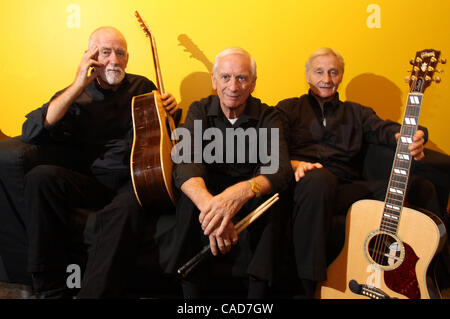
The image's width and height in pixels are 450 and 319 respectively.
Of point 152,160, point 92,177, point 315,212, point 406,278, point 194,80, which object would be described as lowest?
point 406,278

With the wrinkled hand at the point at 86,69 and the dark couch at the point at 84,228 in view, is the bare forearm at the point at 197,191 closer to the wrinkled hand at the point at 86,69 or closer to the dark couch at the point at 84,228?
the dark couch at the point at 84,228

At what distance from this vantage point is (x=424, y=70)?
51.6 inches

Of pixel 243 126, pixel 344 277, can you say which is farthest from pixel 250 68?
pixel 344 277

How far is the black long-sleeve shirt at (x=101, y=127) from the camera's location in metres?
1.69

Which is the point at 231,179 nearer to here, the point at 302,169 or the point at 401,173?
the point at 302,169

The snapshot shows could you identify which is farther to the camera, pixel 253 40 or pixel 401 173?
pixel 253 40

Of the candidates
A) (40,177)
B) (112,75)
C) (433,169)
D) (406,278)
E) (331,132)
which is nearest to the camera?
(406,278)

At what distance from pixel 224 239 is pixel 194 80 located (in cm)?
131

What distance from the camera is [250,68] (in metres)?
1.46

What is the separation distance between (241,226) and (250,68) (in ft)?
2.50

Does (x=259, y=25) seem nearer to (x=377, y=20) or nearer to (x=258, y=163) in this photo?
(x=377, y=20)

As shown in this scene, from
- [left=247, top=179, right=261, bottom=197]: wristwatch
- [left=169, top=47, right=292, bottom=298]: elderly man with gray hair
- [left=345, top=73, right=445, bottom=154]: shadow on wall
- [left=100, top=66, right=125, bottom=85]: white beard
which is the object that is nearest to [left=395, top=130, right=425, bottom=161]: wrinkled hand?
[left=169, top=47, right=292, bottom=298]: elderly man with gray hair

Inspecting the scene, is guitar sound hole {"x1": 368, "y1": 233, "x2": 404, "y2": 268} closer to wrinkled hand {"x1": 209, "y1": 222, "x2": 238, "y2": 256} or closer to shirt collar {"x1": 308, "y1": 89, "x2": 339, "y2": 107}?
wrinkled hand {"x1": 209, "y1": 222, "x2": 238, "y2": 256}

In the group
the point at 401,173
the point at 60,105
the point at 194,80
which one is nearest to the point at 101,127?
the point at 60,105
